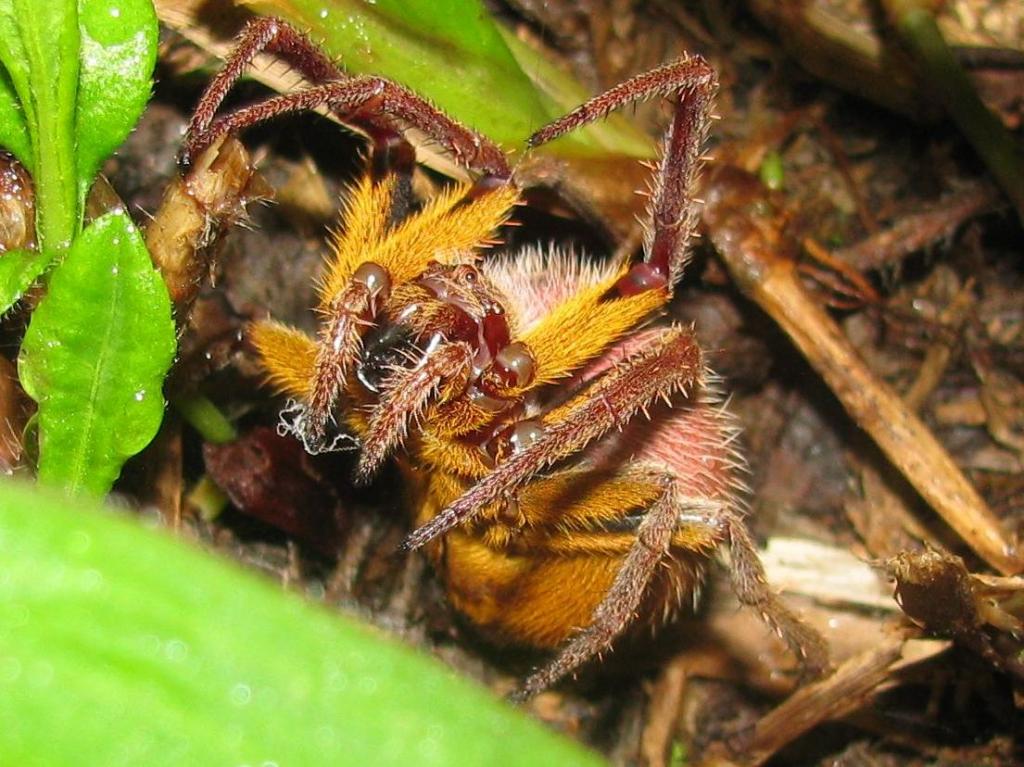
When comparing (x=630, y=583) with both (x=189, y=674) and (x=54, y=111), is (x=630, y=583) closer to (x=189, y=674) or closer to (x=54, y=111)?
(x=189, y=674)

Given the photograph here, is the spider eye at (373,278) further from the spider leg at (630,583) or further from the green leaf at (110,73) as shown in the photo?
the spider leg at (630,583)

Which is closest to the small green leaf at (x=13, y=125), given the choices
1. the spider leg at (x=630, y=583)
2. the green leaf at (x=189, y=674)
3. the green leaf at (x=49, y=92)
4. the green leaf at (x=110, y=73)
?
the green leaf at (x=49, y=92)

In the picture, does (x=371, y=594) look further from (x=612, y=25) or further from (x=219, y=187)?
(x=612, y=25)

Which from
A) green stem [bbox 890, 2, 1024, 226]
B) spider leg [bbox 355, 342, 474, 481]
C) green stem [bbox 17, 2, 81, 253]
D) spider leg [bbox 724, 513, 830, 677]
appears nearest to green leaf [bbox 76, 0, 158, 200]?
green stem [bbox 17, 2, 81, 253]

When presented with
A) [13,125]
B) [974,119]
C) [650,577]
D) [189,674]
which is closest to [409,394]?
A: [650,577]

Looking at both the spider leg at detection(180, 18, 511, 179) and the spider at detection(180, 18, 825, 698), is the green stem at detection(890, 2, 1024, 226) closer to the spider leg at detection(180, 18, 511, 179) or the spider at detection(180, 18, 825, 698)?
the spider at detection(180, 18, 825, 698)

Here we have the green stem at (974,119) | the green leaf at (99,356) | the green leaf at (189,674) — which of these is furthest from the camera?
the green stem at (974,119)
